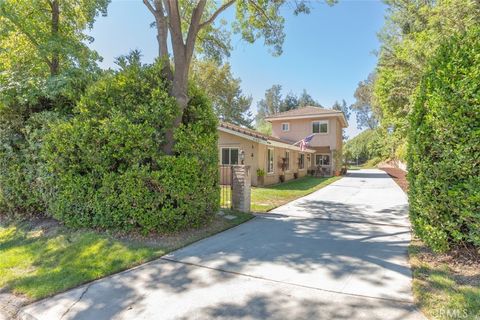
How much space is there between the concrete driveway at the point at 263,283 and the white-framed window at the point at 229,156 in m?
9.37

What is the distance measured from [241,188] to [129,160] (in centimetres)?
351

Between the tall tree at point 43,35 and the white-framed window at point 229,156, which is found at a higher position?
the tall tree at point 43,35

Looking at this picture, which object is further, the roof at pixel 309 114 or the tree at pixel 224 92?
the tree at pixel 224 92

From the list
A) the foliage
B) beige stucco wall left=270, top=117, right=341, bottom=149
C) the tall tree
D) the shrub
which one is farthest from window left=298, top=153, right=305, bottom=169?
the shrub

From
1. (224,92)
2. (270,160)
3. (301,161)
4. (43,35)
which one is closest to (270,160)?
(270,160)

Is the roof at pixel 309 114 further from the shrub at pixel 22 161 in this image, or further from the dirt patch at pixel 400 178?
the shrub at pixel 22 161

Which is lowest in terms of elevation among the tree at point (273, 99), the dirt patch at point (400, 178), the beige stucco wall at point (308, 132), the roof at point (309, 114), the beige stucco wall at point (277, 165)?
the dirt patch at point (400, 178)

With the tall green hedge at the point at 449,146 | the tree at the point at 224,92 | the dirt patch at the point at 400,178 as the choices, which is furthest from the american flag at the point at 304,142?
the tall green hedge at the point at 449,146

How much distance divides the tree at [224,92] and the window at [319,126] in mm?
10352

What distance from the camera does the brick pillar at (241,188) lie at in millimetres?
7953

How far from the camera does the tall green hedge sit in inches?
143

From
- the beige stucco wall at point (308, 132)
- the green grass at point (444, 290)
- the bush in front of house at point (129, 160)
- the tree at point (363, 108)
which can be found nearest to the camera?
the green grass at point (444, 290)

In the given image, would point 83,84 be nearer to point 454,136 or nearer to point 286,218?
point 286,218

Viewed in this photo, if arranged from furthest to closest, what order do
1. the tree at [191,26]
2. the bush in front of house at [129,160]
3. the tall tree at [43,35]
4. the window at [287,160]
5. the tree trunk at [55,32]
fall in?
1. the window at [287,160]
2. the tree trunk at [55,32]
3. the tall tree at [43,35]
4. the tree at [191,26]
5. the bush in front of house at [129,160]
